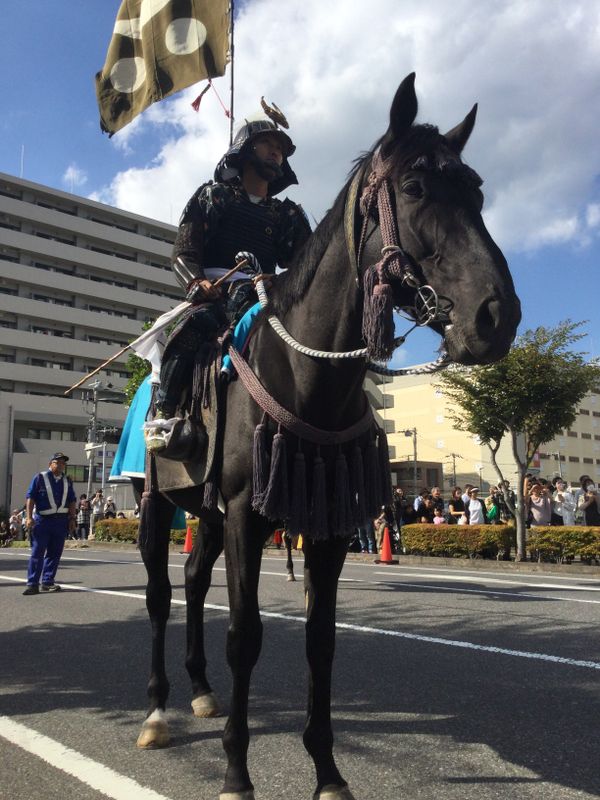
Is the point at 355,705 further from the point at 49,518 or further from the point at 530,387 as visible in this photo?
the point at 530,387

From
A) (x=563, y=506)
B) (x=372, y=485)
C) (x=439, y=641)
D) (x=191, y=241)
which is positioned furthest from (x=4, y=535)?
(x=372, y=485)

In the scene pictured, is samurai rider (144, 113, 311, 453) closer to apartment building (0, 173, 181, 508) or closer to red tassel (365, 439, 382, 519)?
red tassel (365, 439, 382, 519)

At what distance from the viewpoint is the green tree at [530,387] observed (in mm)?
16016

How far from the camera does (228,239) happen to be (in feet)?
13.2

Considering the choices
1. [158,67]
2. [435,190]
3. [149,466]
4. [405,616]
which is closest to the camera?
[435,190]

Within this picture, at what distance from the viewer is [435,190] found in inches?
97.3

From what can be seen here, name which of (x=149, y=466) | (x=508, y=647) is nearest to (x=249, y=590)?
(x=149, y=466)

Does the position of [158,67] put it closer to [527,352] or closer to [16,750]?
[16,750]

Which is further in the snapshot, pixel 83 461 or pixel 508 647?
pixel 83 461

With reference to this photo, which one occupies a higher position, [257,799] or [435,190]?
[435,190]

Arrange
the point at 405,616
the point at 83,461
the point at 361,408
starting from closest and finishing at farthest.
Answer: the point at 361,408 → the point at 405,616 → the point at 83,461

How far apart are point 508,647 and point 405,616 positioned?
6.25 feet

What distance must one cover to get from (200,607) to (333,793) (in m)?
1.94

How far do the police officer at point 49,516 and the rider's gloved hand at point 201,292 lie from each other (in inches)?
314
